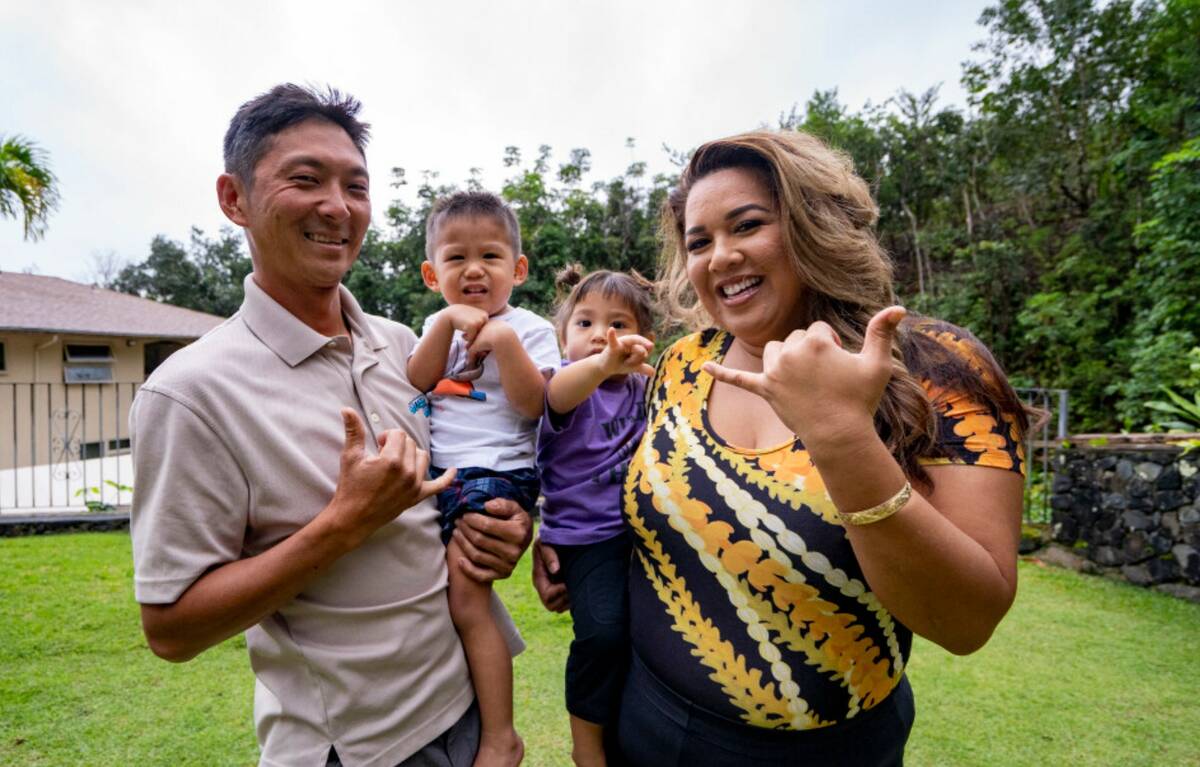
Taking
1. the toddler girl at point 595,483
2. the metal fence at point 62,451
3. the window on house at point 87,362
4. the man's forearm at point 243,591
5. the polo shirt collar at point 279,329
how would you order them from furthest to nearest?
1. the window on house at point 87,362
2. the metal fence at point 62,451
3. the toddler girl at point 595,483
4. the polo shirt collar at point 279,329
5. the man's forearm at point 243,591

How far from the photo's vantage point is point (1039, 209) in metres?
12.3

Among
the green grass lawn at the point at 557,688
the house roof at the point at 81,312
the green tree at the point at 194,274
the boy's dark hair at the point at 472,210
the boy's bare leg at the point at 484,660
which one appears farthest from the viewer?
the green tree at the point at 194,274

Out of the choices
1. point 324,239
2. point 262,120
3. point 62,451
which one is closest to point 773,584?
→ point 324,239

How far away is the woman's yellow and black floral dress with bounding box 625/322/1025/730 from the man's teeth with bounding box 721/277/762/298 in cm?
33

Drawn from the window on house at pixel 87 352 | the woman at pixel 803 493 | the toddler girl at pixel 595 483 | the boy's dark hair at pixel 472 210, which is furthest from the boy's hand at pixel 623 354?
the window on house at pixel 87 352

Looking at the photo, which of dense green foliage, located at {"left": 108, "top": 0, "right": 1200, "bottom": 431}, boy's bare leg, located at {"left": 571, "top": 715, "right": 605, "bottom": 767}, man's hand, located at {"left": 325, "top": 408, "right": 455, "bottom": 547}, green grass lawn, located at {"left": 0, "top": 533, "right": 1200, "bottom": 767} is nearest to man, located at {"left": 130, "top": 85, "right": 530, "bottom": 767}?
man's hand, located at {"left": 325, "top": 408, "right": 455, "bottom": 547}

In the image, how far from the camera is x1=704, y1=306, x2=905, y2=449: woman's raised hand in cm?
101

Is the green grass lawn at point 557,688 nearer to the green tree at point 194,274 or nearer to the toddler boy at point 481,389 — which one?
the toddler boy at point 481,389

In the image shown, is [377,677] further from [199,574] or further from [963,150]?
[963,150]

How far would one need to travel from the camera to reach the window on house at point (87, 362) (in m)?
14.3

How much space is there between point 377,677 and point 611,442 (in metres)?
0.87

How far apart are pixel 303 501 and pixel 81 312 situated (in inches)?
703

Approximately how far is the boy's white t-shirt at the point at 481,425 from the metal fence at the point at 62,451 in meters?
7.44

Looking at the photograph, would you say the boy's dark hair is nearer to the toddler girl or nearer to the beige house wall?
the toddler girl
